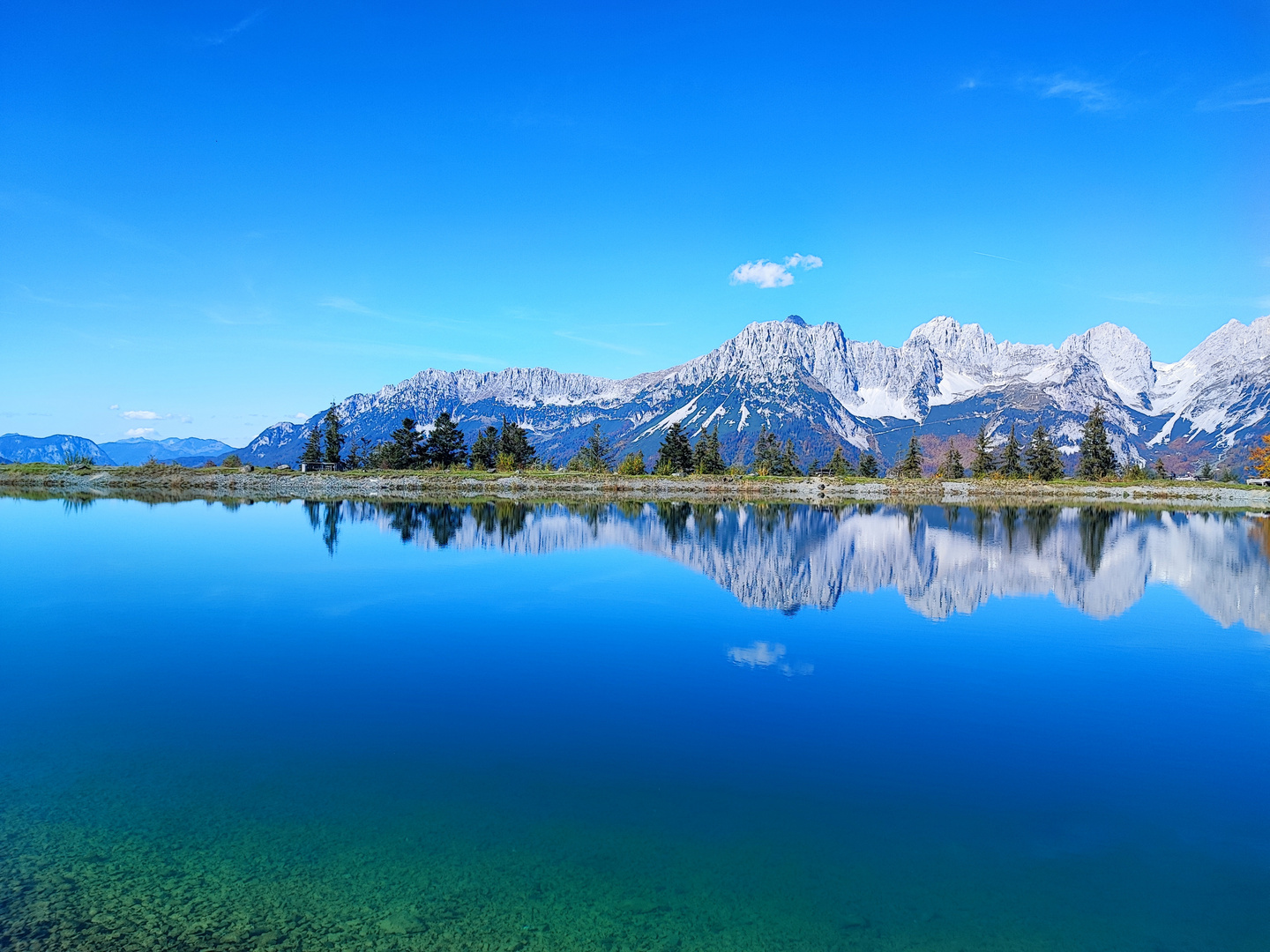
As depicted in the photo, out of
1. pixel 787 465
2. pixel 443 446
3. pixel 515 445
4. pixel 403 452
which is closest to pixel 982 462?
pixel 787 465

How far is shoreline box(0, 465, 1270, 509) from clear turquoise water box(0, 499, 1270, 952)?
64.0m

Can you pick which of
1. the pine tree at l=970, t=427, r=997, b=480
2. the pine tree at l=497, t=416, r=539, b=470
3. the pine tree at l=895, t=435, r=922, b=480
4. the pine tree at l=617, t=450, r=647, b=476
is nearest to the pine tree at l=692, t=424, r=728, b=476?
the pine tree at l=617, t=450, r=647, b=476

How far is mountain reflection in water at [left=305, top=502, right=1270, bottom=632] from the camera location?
92.3 ft

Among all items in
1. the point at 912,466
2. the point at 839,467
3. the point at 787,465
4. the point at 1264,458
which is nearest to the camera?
the point at 1264,458

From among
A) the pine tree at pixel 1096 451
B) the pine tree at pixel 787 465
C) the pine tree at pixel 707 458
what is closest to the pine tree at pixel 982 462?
the pine tree at pixel 1096 451

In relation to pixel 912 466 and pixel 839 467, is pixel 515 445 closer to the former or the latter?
pixel 839 467

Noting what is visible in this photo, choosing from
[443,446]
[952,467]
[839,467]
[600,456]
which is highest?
[443,446]

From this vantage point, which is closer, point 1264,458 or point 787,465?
point 1264,458

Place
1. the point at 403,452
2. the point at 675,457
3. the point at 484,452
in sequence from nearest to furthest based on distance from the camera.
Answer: the point at 403,452
the point at 484,452
the point at 675,457

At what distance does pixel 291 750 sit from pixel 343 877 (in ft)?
13.5

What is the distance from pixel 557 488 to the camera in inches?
4274

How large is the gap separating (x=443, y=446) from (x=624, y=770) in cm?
11515

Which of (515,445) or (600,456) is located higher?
(515,445)

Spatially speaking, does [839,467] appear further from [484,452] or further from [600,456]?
[484,452]
